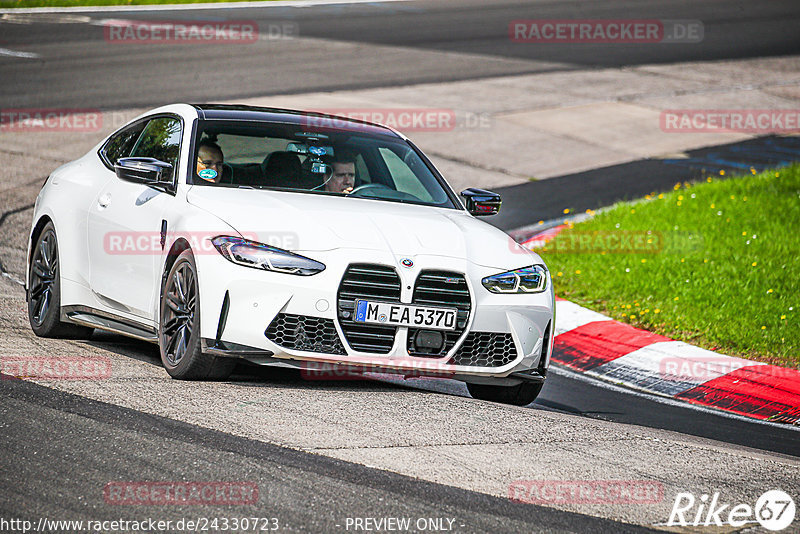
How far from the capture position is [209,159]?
7.34m

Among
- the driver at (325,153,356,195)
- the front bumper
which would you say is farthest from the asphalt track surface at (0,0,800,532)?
the driver at (325,153,356,195)

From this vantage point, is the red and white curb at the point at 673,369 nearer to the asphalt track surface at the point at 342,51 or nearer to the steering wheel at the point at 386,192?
the steering wheel at the point at 386,192

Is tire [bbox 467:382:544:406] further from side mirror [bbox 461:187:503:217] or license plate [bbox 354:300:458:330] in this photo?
side mirror [bbox 461:187:503:217]

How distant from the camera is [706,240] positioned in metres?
11.8

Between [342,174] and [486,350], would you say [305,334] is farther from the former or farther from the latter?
[342,174]

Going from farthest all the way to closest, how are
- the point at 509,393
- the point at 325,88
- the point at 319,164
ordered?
the point at 325,88, the point at 319,164, the point at 509,393

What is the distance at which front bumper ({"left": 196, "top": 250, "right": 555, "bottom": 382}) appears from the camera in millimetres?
6168
